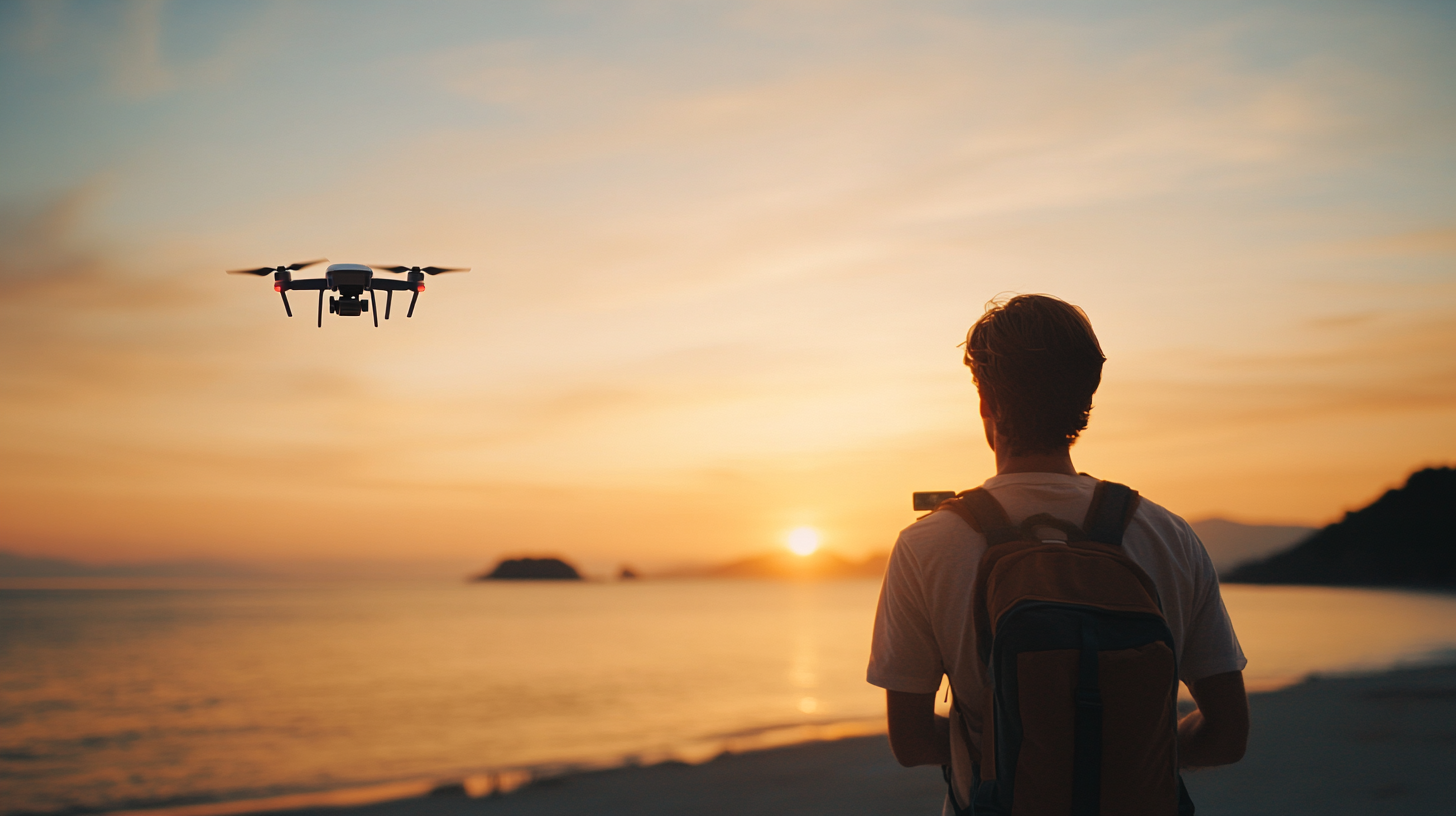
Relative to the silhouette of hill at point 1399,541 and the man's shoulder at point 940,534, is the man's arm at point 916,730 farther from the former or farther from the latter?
the silhouette of hill at point 1399,541

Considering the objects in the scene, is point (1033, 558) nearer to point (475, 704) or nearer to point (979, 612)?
point (979, 612)

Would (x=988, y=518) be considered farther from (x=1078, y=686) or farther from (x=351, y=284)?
(x=351, y=284)

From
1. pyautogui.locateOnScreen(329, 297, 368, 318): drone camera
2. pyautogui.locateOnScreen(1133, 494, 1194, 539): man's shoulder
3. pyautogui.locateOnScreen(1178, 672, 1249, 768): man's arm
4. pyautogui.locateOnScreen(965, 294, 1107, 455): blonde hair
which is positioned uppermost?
pyautogui.locateOnScreen(329, 297, 368, 318): drone camera

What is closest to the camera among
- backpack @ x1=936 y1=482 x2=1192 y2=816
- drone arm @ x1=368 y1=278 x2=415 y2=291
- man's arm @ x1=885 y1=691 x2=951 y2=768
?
backpack @ x1=936 y1=482 x2=1192 y2=816

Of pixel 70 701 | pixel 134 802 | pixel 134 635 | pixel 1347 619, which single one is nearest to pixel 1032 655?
pixel 134 802

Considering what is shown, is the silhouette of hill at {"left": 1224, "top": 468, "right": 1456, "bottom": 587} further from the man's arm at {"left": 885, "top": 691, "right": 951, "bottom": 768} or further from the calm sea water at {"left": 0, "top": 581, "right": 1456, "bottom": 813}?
the man's arm at {"left": 885, "top": 691, "right": 951, "bottom": 768}

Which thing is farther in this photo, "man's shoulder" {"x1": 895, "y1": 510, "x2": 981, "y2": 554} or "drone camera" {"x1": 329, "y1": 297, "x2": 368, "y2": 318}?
"drone camera" {"x1": 329, "y1": 297, "x2": 368, "y2": 318}

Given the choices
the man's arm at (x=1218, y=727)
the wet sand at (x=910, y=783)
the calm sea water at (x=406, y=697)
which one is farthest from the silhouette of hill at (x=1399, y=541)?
the man's arm at (x=1218, y=727)

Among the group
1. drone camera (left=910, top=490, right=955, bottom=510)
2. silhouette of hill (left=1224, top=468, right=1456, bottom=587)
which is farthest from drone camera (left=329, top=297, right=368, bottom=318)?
silhouette of hill (left=1224, top=468, right=1456, bottom=587)

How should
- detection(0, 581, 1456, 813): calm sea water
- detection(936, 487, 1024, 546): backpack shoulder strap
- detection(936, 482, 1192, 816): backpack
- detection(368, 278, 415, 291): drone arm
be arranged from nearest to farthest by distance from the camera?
detection(936, 482, 1192, 816): backpack → detection(936, 487, 1024, 546): backpack shoulder strap → detection(368, 278, 415, 291): drone arm → detection(0, 581, 1456, 813): calm sea water
